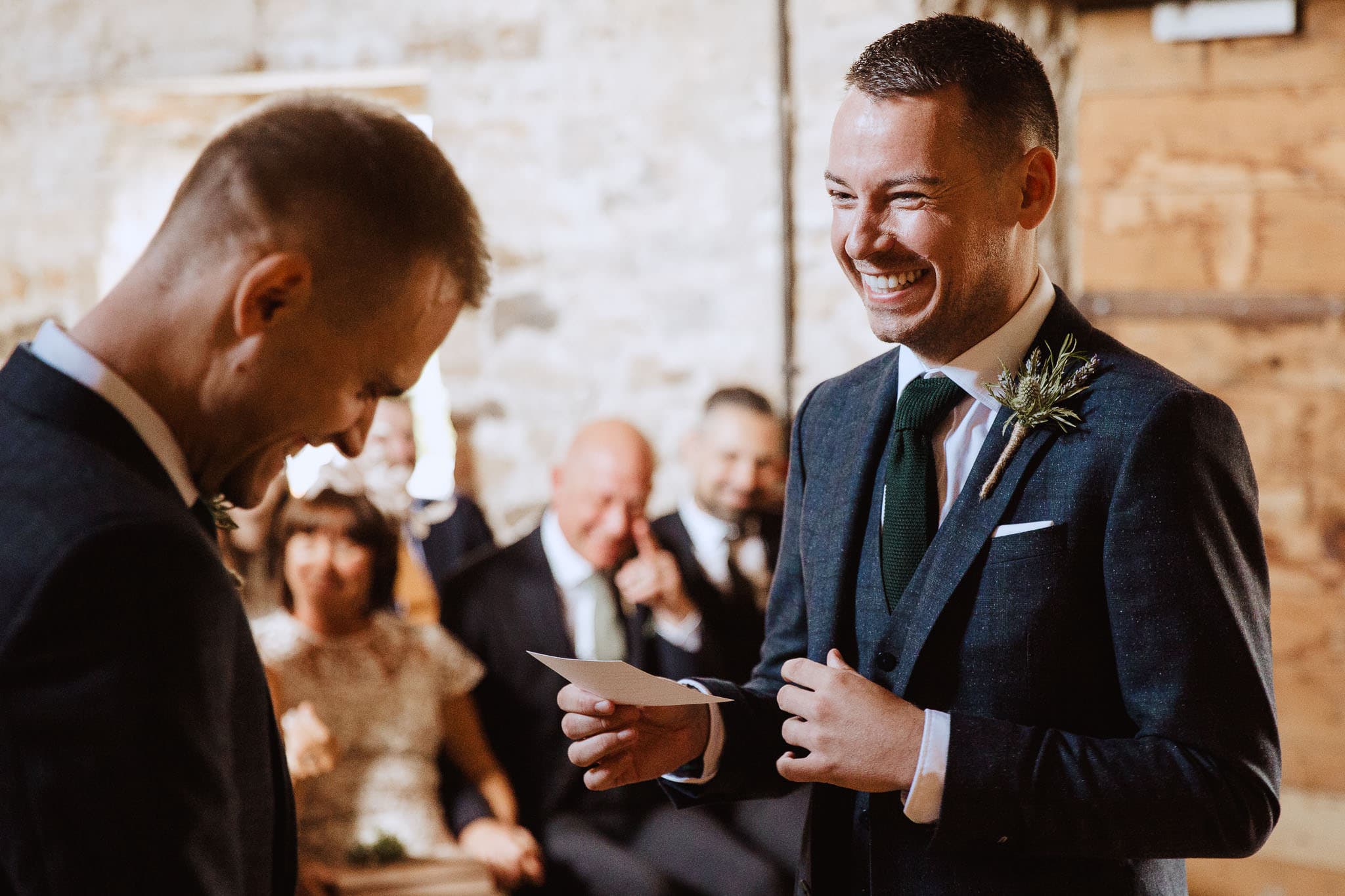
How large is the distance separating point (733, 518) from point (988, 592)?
8.39 ft

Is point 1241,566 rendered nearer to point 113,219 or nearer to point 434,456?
point 434,456

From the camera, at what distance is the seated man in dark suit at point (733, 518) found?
12.7 feet

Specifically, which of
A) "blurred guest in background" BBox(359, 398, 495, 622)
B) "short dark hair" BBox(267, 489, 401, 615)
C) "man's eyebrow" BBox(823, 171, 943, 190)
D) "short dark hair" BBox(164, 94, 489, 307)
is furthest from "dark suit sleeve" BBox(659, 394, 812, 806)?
"blurred guest in background" BBox(359, 398, 495, 622)

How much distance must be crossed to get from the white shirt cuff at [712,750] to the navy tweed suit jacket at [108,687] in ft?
2.56

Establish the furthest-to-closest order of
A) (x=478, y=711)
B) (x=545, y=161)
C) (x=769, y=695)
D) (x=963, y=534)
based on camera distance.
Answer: (x=545, y=161), (x=478, y=711), (x=769, y=695), (x=963, y=534)

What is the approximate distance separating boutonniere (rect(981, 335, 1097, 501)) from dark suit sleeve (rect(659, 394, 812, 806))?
356mm

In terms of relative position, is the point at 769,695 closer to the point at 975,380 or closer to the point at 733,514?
the point at 975,380

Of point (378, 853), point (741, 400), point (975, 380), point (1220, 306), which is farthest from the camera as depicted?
point (741, 400)

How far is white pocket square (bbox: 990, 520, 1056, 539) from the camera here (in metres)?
1.38

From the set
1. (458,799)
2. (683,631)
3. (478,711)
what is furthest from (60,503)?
(683,631)

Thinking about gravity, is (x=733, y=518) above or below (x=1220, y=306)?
below

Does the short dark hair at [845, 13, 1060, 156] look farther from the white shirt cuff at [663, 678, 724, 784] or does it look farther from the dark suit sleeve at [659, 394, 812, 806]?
the white shirt cuff at [663, 678, 724, 784]

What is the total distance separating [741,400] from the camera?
3939mm

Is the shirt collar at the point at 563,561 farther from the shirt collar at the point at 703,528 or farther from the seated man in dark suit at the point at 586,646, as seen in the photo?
the shirt collar at the point at 703,528
